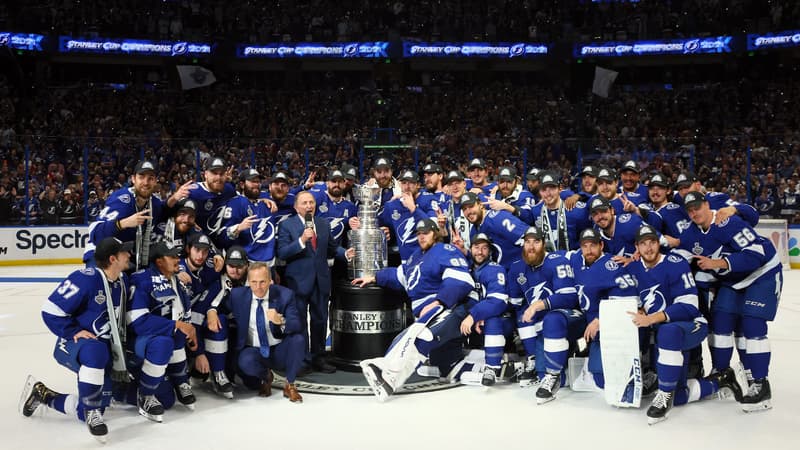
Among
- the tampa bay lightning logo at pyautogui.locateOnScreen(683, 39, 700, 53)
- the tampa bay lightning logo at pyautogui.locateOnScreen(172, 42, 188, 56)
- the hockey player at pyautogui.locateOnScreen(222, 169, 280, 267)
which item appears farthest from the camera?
the tampa bay lightning logo at pyautogui.locateOnScreen(172, 42, 188, 56)

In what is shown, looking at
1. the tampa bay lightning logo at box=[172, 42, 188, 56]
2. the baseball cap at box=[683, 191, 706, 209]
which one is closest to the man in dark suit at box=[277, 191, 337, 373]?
the baseball cap at box=[683, 191, 706, 209]

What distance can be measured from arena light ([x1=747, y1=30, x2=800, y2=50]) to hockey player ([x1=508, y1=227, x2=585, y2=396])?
2149 cm

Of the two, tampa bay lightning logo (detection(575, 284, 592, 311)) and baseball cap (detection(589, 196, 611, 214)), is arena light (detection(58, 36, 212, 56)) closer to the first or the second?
baseball cap (detection(589, 196, 611, 214))

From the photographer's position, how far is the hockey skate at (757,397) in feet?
19.6

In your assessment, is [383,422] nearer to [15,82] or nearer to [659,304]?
[659,304]

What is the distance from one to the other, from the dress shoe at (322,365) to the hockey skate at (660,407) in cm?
282

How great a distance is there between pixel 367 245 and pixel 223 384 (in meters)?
1.82

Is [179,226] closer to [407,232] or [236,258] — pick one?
[236,258]

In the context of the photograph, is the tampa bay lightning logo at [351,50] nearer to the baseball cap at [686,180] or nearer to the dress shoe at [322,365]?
the dress shoe at [322,365]

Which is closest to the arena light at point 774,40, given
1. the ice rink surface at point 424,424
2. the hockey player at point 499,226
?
the ice rink surface at point 424,424

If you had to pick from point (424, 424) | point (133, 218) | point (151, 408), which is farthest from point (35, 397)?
point (424, 424)

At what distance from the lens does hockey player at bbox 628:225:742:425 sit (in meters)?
5.73

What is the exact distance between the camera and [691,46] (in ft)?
86.4

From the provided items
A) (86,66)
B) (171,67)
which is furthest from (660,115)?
(86,66)
